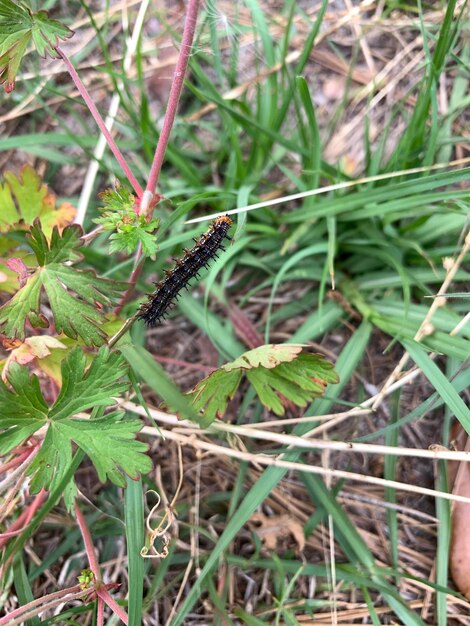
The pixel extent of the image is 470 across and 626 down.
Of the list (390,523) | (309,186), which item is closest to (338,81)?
(309,186)

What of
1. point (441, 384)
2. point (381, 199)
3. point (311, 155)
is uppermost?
point (311, 155)

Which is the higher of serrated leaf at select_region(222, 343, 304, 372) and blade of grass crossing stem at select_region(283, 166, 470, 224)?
blade of grass crossing stem at select_region(283, 166, 470, 224)

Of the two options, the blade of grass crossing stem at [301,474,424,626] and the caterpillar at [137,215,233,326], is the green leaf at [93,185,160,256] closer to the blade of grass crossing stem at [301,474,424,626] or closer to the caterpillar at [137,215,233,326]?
the caterpillar at [137,215,233,326]

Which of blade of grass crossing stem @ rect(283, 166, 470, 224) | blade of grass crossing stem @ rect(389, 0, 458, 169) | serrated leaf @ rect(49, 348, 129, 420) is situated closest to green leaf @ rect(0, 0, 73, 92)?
serrated leaf @ rect(49, 348, 129, 420)

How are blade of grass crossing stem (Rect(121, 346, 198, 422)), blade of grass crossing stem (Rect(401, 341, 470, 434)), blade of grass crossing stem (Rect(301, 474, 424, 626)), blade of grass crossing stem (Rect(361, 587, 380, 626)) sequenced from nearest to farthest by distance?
blade of grass crossing stem (Rect(121, 346, 198, 422))
blade of grass crossing stem (Rect(401, 341, 470, 434))
blade of grass crossing stem (Rect(361, 587, 380, 626))
blade of grass crossing stem (Rect(301, 474, 424, 626))

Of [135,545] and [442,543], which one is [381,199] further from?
[135,545]

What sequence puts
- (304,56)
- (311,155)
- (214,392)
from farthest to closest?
(311,155) → (304,56) → (214,392)

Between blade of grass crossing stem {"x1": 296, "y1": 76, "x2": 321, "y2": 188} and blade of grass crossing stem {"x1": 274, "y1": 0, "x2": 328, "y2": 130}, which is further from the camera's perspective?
blade of grass crossing stem {"x1": 296, "y1": 76, "x2": 321, "y2": 188}

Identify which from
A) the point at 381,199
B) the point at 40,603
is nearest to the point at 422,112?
the point at 381,199
